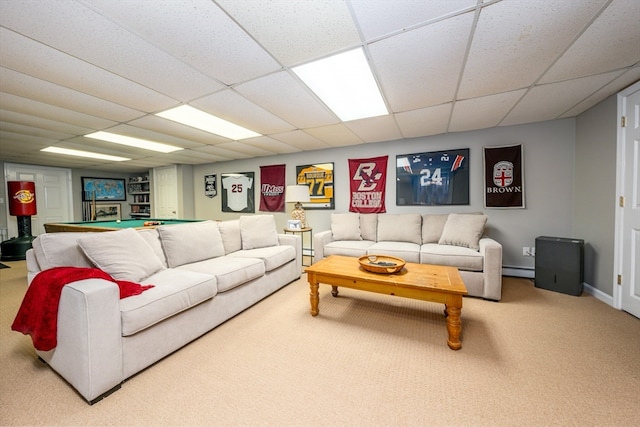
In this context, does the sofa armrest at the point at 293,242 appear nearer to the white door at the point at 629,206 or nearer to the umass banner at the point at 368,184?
the umass banner at the point at 368,184

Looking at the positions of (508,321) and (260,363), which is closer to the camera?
(260,363)

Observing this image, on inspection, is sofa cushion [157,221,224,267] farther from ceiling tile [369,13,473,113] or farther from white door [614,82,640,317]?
white door [614,82,640,317]

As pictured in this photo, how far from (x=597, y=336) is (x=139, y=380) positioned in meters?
3.39

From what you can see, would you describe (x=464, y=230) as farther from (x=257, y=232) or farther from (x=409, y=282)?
(x=257, y=232)

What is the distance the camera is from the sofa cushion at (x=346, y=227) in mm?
3762

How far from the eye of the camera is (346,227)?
3799mm

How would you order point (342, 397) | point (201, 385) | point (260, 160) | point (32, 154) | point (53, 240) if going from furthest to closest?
point (260, 160) < point (32, 154) < point (53, 240) < point (201, 385) < point (342, 397)

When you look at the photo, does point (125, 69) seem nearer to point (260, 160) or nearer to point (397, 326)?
point (397, 326)

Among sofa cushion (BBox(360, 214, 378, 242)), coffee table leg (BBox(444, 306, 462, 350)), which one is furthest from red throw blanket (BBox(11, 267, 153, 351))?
sofa cushion (BBox(360, 214, 378, 242))

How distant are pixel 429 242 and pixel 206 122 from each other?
3.51m

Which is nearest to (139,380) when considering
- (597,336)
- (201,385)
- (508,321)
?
(201,385)

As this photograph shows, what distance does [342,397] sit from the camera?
1.33 meters

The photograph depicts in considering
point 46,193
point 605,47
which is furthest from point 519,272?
point 46,193

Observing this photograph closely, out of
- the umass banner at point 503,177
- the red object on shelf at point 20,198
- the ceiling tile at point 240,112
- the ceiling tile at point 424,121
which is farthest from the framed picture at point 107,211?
the umass banner at point 503,177
